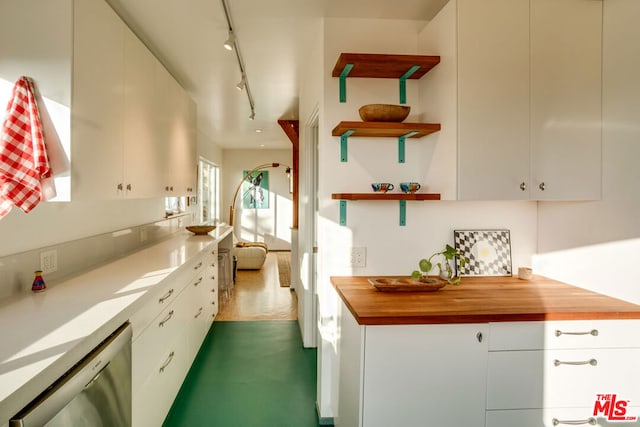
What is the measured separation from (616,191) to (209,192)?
284 inches

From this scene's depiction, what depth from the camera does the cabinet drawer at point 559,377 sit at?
1753mm

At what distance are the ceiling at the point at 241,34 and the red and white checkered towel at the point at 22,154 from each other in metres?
0.89

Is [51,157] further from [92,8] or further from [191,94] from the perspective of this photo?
[191,94]

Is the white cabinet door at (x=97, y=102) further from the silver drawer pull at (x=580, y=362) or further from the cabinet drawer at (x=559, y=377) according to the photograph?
the silver drawer pull at (x=580, y=362)

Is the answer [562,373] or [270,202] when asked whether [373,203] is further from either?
[270,202]

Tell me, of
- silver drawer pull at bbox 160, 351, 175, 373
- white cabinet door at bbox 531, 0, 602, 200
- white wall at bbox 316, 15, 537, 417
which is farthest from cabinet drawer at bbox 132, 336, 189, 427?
white cabinet door at bbox 531, 0, 602, 200

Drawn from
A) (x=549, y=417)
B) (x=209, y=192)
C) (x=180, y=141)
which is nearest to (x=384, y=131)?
(x=549, y=417)

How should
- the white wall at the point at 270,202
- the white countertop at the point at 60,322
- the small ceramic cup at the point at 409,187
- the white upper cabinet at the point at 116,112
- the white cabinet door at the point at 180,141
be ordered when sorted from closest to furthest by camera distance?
1. the white countertop at the point at 60,322
2. the white upper cabinet at the point at 116,112
3. the small ceramic cup at the point at 409,187
4. the white cabinet door at the point at 180,141
5. the white wall at the point at 270,202

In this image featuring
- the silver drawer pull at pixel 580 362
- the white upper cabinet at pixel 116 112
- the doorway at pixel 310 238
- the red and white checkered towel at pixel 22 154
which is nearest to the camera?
the red and white checkered towel at pixel 22 154

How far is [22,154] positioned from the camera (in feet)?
5.62

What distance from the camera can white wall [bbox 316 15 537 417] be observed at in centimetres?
239

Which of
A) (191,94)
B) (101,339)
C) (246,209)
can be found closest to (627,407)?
(101,339)

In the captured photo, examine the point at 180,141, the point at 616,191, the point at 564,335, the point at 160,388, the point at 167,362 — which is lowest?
the point at 160,388

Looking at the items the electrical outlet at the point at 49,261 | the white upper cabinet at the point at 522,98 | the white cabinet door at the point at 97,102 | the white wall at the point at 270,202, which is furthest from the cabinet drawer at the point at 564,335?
the white wall at the point at 270,202
